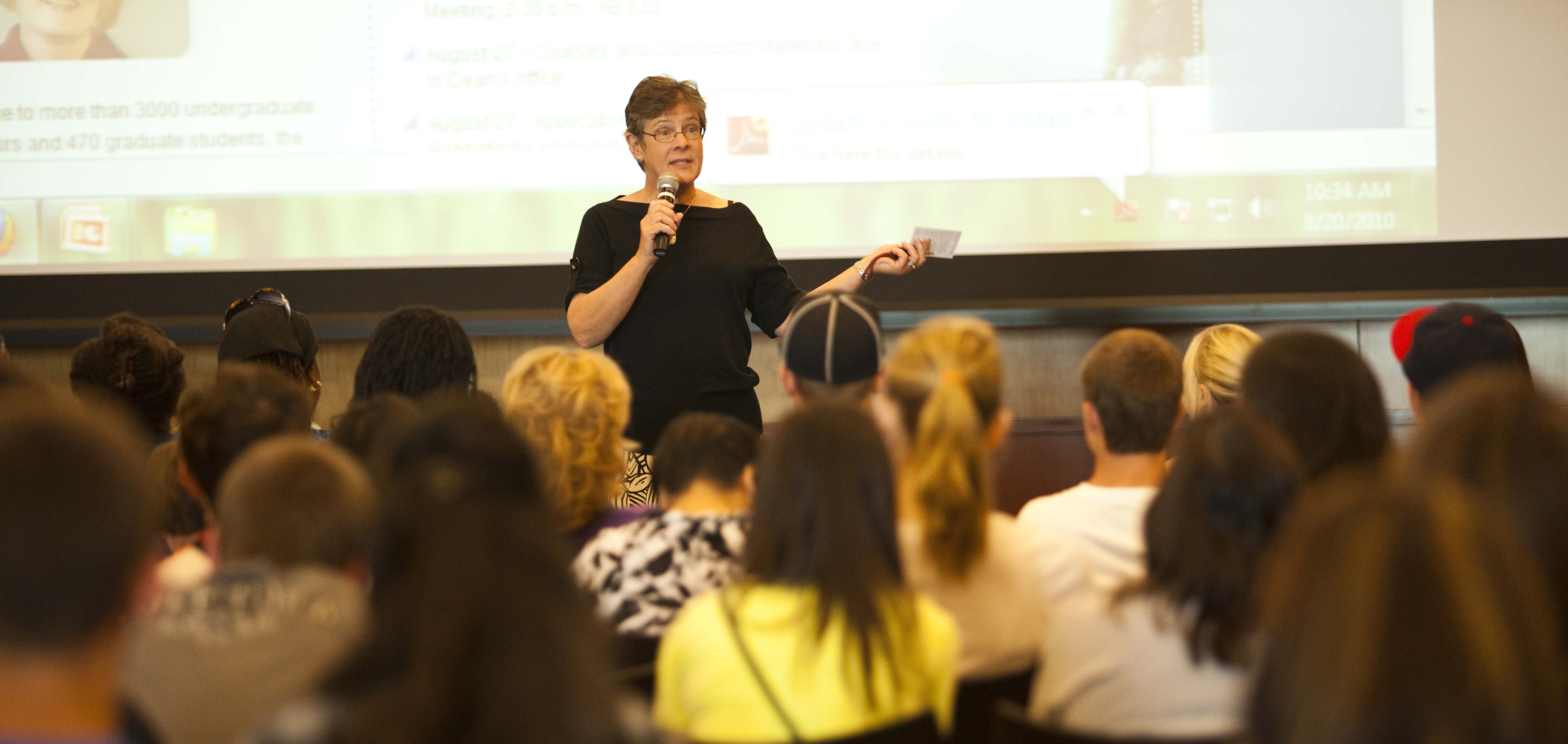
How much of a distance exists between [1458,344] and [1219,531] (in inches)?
44.6

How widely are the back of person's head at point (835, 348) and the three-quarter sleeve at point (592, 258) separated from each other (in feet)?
3.07

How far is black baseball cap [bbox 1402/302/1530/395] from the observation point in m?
2.11

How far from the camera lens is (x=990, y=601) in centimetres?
150

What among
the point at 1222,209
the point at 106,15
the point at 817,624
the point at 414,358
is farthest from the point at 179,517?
the point at 1222,209

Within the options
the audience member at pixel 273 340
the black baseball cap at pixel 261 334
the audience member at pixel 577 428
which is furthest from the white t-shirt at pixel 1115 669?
the black baseball cap at pixel 261 334

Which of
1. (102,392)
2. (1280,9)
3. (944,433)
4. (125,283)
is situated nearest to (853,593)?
(944,433)

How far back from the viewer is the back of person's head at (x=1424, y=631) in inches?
31.3

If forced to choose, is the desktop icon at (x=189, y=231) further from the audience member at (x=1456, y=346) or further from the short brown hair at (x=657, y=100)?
the audience member at (x=1456, y=346)

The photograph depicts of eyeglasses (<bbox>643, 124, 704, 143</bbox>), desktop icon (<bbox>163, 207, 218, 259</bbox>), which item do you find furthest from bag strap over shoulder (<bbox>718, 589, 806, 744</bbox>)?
desktop icon (<bbox>163, 207, 218, 259</bbox>)

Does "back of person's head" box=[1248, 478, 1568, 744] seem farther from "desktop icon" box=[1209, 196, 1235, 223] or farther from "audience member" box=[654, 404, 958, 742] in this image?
"desktop icon" box=[1209, 196, 1235, 223]

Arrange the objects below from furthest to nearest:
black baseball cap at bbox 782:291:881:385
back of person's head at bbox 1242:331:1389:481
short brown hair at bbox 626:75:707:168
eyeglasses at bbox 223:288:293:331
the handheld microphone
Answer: eyeglasses at bbox 223:288:293:331
short brown hair at bbox 626:75:707:168
the handheld microphone
black baseball cap at bbox 782:291:881:385
back of person's head at bbox 1242:331:1389:481

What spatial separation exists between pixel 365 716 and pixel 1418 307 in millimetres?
3786

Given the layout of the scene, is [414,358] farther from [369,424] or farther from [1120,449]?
[1120,449]

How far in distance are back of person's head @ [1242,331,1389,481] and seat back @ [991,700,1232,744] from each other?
24.7 inches
